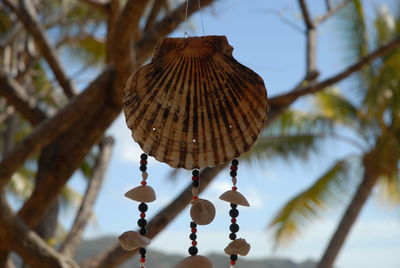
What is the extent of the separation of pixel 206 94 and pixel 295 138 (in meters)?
7.29

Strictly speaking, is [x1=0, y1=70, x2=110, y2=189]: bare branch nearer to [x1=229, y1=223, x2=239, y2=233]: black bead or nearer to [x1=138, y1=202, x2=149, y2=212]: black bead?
[x1=138, y1=202, x2=149, y2=212]: black bead

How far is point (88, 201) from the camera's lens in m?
4.40

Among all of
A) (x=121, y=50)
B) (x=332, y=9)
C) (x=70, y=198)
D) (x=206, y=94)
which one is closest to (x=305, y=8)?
(x=332, y=9)

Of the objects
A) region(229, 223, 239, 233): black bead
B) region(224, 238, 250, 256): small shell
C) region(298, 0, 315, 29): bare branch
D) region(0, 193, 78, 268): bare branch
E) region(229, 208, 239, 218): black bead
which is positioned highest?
region(298, 0, 315, 29): bare branch

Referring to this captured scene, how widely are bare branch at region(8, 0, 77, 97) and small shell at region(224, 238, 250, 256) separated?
9.02ft

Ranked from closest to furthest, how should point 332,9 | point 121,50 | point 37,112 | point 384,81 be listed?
point 121,50 < point 37,112 < point 332,9 < point 384,81

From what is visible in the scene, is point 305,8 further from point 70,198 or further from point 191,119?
point 70,198

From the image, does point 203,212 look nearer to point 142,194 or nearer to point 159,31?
point 142,194

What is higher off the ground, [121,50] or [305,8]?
[305,8]

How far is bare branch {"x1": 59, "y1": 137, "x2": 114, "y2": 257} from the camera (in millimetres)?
4188

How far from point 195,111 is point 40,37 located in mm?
2621

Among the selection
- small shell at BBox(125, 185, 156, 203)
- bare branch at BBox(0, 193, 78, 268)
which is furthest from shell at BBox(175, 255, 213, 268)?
bare branch at BBox(0, 193, 78, 268)

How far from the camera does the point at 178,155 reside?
73.8 inches

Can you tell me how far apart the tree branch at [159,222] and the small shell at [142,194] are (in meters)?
1.61
